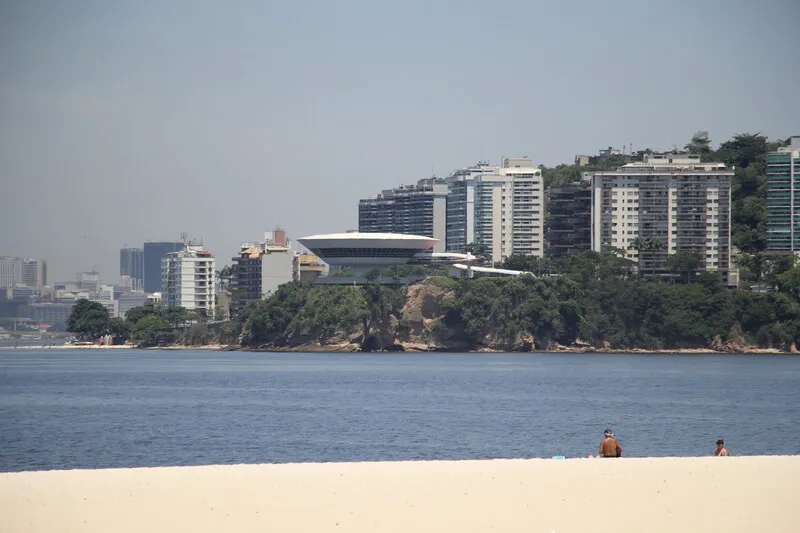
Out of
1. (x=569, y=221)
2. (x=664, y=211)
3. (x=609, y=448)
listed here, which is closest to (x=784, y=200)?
(x=664, y=211)

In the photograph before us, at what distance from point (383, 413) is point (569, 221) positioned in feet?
437

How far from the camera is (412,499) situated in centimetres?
2103

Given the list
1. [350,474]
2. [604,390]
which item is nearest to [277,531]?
[350,474]

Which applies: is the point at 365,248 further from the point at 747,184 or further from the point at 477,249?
the point at 747,184

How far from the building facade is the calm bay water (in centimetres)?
7288

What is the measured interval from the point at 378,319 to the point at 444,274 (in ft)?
50.5

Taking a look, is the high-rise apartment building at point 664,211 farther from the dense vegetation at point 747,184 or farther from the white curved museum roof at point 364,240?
the white curved museum roof at point 364,240

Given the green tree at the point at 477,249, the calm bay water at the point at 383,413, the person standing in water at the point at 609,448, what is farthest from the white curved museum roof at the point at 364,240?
the person standing in water at the point at 609,448

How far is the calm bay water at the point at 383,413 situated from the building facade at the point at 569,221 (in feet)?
239

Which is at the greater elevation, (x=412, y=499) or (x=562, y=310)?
(x=562, y=310)

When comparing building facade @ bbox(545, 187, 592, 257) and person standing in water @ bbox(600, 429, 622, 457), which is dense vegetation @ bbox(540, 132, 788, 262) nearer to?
building facade @ bbox(545, 187, 592, 257)

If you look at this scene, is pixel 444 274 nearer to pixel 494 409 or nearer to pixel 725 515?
pixel 494 409

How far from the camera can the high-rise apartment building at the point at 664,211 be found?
172125 millimetres

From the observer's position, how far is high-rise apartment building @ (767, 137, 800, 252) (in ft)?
541
